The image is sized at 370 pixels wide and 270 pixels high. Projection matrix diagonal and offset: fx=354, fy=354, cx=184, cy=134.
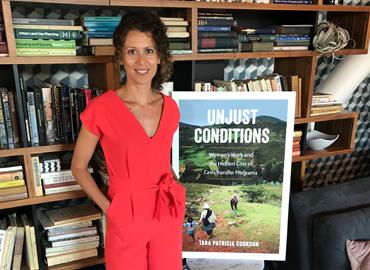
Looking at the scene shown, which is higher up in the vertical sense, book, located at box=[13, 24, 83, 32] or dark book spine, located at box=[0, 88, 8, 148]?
book, located at box=[13, 24, 83, 32]

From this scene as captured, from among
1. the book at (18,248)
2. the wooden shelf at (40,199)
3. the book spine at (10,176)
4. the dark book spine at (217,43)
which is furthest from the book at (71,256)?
the dark book spine at (217,43)

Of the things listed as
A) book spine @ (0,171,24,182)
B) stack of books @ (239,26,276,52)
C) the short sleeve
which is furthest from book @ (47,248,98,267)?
stack of books @ (239,26,276,52)

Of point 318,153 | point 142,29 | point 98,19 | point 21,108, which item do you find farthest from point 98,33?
point 318,153

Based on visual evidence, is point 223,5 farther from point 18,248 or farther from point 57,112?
point 18,248

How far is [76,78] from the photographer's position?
1801mm

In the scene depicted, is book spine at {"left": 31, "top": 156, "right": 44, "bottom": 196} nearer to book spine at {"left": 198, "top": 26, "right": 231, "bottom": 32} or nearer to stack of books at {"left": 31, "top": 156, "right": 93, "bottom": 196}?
stack of books at {"left": 31, "top": 156, "right": 93, "bottom": 196}

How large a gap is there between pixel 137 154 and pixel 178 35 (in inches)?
25.0

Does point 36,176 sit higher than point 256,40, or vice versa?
point 256,40

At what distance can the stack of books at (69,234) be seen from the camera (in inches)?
64.9

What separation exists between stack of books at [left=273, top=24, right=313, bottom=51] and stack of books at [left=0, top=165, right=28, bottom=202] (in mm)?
1378

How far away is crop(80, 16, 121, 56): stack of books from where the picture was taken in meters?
1.49

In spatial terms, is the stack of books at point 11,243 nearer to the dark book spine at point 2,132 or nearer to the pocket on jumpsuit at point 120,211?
the dark book spine at point 2,132

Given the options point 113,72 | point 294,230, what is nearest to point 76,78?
point 113,72

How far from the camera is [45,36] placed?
4.69 feet
